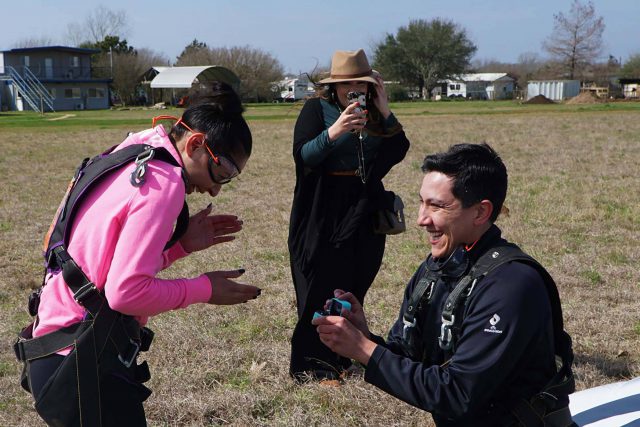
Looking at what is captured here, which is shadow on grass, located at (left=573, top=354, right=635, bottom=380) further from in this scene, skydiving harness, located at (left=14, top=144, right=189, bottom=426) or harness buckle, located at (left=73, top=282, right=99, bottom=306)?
harness buckle, located at (left=73, top=282, right=99, bottom=306)

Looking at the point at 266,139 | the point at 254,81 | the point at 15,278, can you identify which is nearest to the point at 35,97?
the point at 254,81

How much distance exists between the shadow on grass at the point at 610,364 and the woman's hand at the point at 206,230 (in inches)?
119

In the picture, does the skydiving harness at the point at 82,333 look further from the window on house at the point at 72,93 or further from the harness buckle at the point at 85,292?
the window on house at the point at 72,93

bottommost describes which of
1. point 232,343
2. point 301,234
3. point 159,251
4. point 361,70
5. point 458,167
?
point 232,343

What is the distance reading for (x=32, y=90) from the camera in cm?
7106

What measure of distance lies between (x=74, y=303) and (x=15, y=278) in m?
5.51

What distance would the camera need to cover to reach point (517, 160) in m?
16.9

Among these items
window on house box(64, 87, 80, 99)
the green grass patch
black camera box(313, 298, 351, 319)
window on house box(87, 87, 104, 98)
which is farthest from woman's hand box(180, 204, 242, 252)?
window on house box(87, 87, 104, 98)

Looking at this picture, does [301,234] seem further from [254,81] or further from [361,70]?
[254,81]

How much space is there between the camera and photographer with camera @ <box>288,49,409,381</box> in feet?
15.6

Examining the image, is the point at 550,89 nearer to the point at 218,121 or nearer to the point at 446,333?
the point at 446,333

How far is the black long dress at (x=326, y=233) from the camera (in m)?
4.89

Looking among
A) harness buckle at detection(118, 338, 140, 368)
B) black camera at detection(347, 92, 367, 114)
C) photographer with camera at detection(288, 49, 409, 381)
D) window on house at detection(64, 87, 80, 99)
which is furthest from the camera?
window on house at detection(64, 87, 80, 99)

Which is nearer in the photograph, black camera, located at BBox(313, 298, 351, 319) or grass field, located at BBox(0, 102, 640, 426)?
black camera, located at BBox(313, 298, 351, 319)
